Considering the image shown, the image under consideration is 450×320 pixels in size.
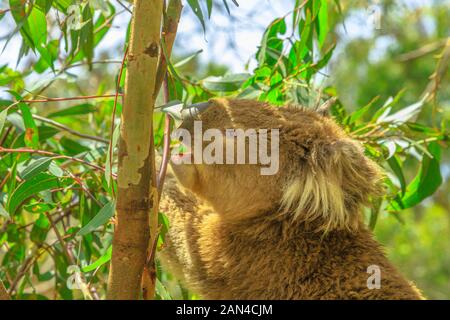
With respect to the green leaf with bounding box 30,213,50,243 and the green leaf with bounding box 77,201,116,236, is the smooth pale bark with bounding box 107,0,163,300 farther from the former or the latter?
the green leaf with bounding box 30,213,50,243

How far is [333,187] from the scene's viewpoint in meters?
2.34

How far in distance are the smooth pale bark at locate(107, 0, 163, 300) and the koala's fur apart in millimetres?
645

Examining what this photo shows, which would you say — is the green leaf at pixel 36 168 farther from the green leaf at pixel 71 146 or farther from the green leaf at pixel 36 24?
the green leaf at pixel 71 146

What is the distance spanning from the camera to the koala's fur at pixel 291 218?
2285mm

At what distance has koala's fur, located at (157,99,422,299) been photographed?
7.50 feet

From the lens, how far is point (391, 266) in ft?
7.73

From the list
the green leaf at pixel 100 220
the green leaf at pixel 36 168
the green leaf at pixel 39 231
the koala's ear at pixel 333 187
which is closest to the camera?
the green leaf at pixel 100 220

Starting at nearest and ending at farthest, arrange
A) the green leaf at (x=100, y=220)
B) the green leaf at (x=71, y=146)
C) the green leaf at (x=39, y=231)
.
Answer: the green leaf at (x=100, y=220), the green leaf at (x=39, y=231), the green leaf at (x=71, y=146)

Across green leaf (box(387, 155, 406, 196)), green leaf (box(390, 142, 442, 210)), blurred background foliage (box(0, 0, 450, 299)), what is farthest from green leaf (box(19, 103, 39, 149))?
green leaf (box(390, 142, 442, 210))

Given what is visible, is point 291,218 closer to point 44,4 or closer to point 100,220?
point 100,220

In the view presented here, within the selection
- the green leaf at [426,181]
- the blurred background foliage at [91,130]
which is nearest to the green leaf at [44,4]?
the blurred background foliage at [91,130]

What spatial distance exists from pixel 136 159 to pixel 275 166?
0.76 metres

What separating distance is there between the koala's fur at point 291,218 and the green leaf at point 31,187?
44 centimetres
